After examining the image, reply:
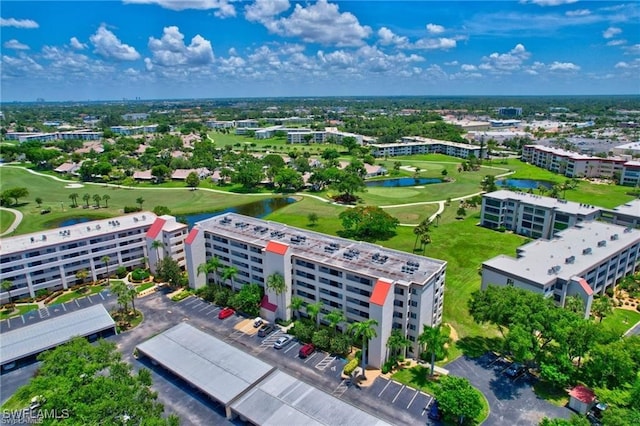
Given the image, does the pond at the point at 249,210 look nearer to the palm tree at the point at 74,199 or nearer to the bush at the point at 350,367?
the palm tree at the point at 74,199

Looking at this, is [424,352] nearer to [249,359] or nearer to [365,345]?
[365,345]

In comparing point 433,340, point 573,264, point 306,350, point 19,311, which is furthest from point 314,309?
point 19,311

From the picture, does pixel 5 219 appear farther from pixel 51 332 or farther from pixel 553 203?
pixel 553 203

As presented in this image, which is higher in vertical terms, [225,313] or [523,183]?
[523,183]

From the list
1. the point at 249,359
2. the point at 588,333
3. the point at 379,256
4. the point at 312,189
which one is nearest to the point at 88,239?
the point at 249,359

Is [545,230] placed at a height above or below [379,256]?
below

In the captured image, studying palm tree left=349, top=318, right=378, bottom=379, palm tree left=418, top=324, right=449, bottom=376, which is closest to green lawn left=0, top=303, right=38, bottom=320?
palm tree left=349, top=318, right=378, bottom=379
